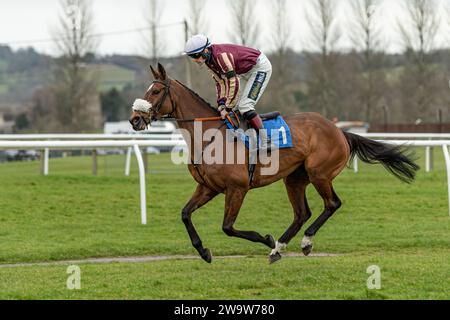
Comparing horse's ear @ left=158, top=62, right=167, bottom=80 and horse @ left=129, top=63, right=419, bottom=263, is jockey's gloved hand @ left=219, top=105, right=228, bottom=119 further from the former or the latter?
horse's ear @ left=158, top=62, right=167, bottom=80

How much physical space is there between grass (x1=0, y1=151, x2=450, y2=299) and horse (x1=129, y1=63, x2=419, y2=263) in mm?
353

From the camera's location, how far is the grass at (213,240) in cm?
640

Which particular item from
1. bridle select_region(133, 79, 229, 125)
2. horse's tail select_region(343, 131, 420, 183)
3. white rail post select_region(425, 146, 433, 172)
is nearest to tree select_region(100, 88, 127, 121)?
white rail post select_region(425, 146, 433, 172)

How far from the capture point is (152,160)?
2270 centimetres

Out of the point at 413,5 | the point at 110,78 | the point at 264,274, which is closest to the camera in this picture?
the point at 264,274

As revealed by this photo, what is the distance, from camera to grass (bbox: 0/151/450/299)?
6.40 meters

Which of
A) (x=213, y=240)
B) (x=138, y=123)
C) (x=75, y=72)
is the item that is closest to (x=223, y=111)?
(x=138, y=123)

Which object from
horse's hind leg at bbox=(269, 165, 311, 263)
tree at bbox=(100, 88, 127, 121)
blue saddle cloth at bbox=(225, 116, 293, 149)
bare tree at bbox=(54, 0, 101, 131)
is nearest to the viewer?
blue saddle cloth at bbox=(225, 116, 293, 149)

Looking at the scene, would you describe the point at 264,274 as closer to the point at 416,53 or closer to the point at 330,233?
the point at 330,233

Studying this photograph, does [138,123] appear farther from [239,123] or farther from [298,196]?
[298,196]

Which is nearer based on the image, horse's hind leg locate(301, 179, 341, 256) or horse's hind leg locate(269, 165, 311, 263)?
horse's hind leg locate(301, 179, 341, 256)

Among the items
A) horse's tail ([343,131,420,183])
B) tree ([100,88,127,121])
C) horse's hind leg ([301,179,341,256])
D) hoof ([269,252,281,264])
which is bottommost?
hoof ([269,252,281,264])
